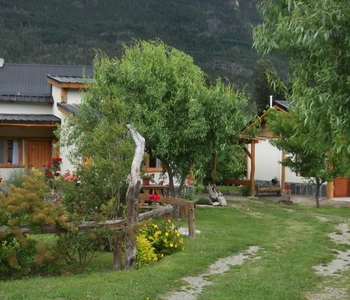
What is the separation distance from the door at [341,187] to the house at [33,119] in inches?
362

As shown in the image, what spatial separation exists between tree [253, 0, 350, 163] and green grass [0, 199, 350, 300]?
267 centimetres

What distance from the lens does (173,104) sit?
53.2 feet

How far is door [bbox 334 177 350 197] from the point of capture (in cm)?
2686

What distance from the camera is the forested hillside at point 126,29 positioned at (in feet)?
210

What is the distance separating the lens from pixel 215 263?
10.6m

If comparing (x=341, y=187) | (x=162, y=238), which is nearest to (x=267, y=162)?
(x=341, y=187)

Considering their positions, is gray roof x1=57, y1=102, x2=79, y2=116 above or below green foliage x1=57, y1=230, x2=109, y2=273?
above

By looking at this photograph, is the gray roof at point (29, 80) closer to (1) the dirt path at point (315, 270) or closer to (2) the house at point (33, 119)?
(2) the house at point (33, 119)

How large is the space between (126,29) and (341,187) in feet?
191

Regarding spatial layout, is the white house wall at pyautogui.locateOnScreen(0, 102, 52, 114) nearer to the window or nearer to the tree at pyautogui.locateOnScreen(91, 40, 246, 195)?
the window

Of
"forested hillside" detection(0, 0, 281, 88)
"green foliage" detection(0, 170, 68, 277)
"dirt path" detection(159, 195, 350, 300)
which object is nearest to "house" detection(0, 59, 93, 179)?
"dirt path" detection(159, 195, 350, 300)

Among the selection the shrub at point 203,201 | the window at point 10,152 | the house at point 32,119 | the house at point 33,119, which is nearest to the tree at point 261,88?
the house at point 33,119

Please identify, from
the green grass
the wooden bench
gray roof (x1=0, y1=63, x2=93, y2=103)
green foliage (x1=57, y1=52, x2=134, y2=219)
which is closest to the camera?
the green grass

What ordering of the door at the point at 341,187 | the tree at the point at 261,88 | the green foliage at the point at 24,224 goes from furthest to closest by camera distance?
the tree at the point at 261,88 < the door at the point at 341,187 < the green foliage at the point at 24,224
